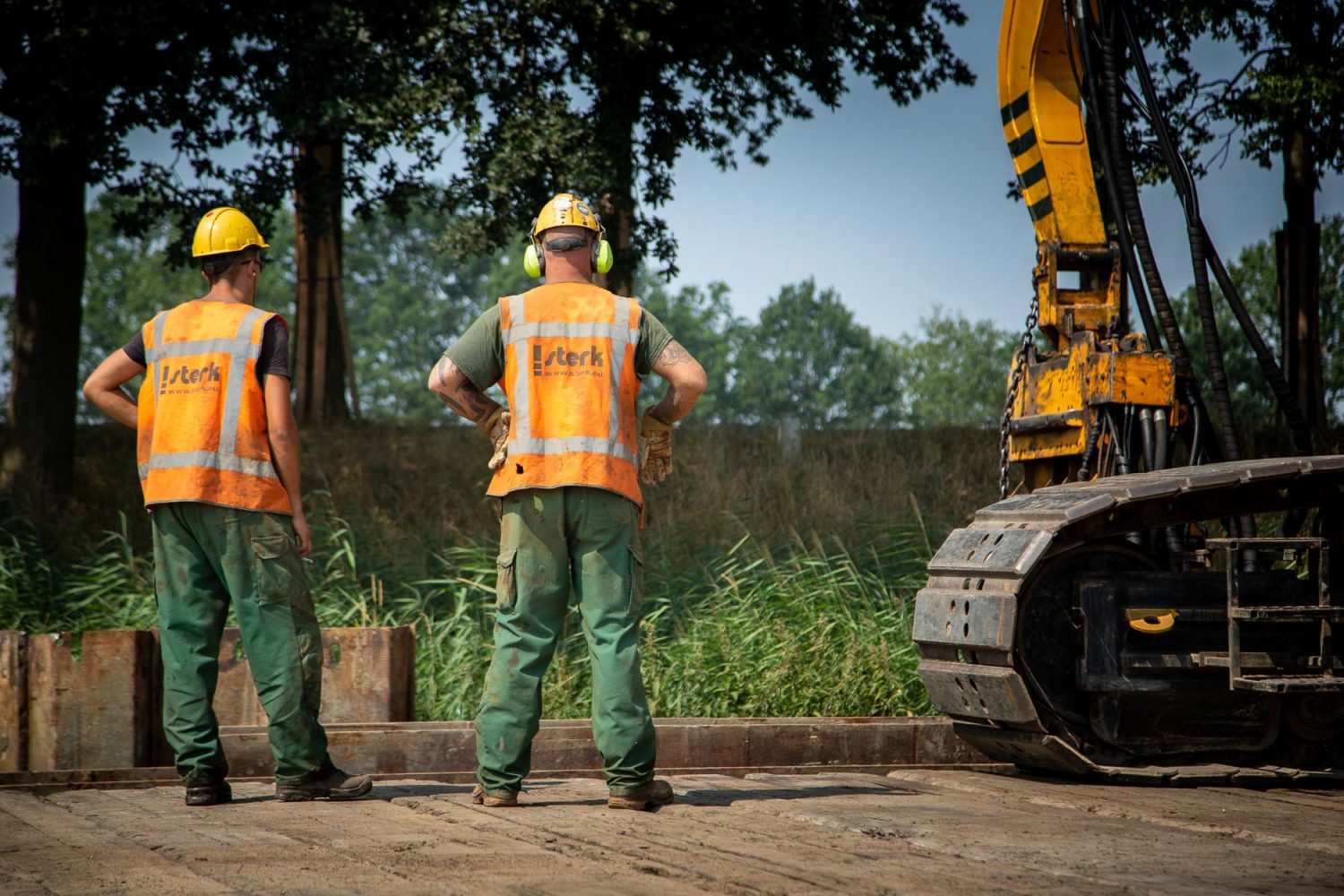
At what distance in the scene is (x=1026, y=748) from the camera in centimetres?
623

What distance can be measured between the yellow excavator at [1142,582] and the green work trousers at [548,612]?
1.65 meters

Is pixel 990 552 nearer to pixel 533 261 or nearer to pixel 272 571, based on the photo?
pixel 533 261

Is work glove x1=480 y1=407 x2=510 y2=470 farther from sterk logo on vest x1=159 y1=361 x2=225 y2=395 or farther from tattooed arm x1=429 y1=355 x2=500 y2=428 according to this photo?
sterk logo on vest x1=159 y1=361 x2=225 y2=395

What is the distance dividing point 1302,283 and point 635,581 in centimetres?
1525

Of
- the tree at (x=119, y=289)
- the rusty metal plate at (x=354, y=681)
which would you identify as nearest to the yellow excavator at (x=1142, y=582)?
the rusty metal plate at (x=354, y=681)

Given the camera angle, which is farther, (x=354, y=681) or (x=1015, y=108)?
(x=1015, y=108)

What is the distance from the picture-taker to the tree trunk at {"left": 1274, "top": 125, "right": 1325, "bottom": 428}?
17.8m

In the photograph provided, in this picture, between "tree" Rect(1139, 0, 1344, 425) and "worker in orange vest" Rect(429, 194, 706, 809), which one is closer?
"worker in orange vest" Rect(429, 194, 706, 809)

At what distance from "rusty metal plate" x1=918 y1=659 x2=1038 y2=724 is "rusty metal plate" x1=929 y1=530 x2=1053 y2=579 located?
1.32ft

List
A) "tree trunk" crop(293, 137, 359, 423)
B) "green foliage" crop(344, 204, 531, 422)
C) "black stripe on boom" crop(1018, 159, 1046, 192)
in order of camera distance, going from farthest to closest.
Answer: "green foliage" crop(344, 204, 531, 422)
"tree trunk" crop(293, 137, 359, 423)
"black stripe on boom" crop(1018, 159, 1046, 192)

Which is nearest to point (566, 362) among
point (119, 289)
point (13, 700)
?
point (13, 700)

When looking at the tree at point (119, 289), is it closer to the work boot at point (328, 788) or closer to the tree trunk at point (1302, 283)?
the tree trunk at point (1302, 283)

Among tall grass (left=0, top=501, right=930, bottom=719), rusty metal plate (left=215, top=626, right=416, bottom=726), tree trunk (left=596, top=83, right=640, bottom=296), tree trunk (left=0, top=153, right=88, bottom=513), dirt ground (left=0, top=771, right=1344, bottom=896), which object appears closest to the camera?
dirt ground (left=0, top=771, right=1344, bottom=896)

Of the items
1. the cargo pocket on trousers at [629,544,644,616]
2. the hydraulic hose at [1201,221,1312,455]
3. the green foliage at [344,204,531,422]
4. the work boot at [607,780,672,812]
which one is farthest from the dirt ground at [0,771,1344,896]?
the green foliage at [344,204,531,422]
